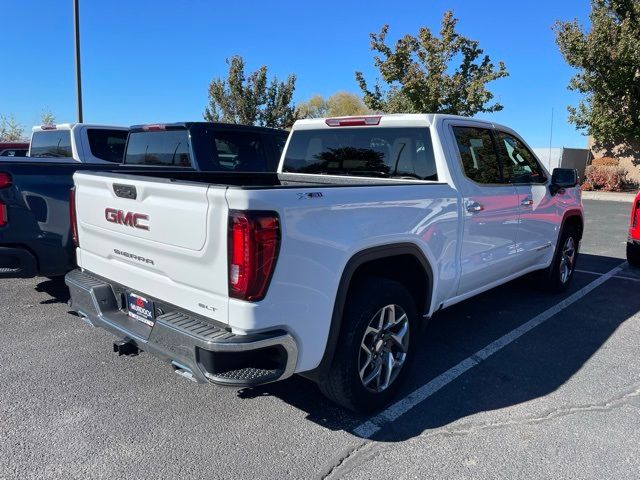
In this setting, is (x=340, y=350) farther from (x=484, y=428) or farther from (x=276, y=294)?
(x=484, y=428)

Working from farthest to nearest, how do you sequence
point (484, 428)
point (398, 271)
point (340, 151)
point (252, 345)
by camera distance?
point (340, 151), point (398, 271), point (484, 428), point (252, 345)

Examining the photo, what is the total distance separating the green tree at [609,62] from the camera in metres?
20.2

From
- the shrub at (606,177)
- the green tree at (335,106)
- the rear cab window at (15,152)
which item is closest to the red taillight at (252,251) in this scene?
the rear cab window at (15,152)

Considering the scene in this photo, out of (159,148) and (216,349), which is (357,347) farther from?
(159,148)

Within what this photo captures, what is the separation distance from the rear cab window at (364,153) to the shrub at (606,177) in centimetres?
2403

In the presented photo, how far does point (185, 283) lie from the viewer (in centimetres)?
269

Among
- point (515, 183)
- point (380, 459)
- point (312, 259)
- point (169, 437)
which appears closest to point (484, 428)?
point (380, 459)

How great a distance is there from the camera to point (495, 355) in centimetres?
422

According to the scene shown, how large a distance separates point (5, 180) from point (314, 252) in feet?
11.1

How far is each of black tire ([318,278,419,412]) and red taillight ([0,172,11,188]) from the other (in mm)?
3393

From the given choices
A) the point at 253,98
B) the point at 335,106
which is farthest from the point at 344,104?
the point at 253,98

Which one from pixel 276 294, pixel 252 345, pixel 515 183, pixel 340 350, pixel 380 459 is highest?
pixel 515 183

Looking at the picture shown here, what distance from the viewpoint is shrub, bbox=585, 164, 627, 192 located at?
24234 millimetres

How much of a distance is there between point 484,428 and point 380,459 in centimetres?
76
